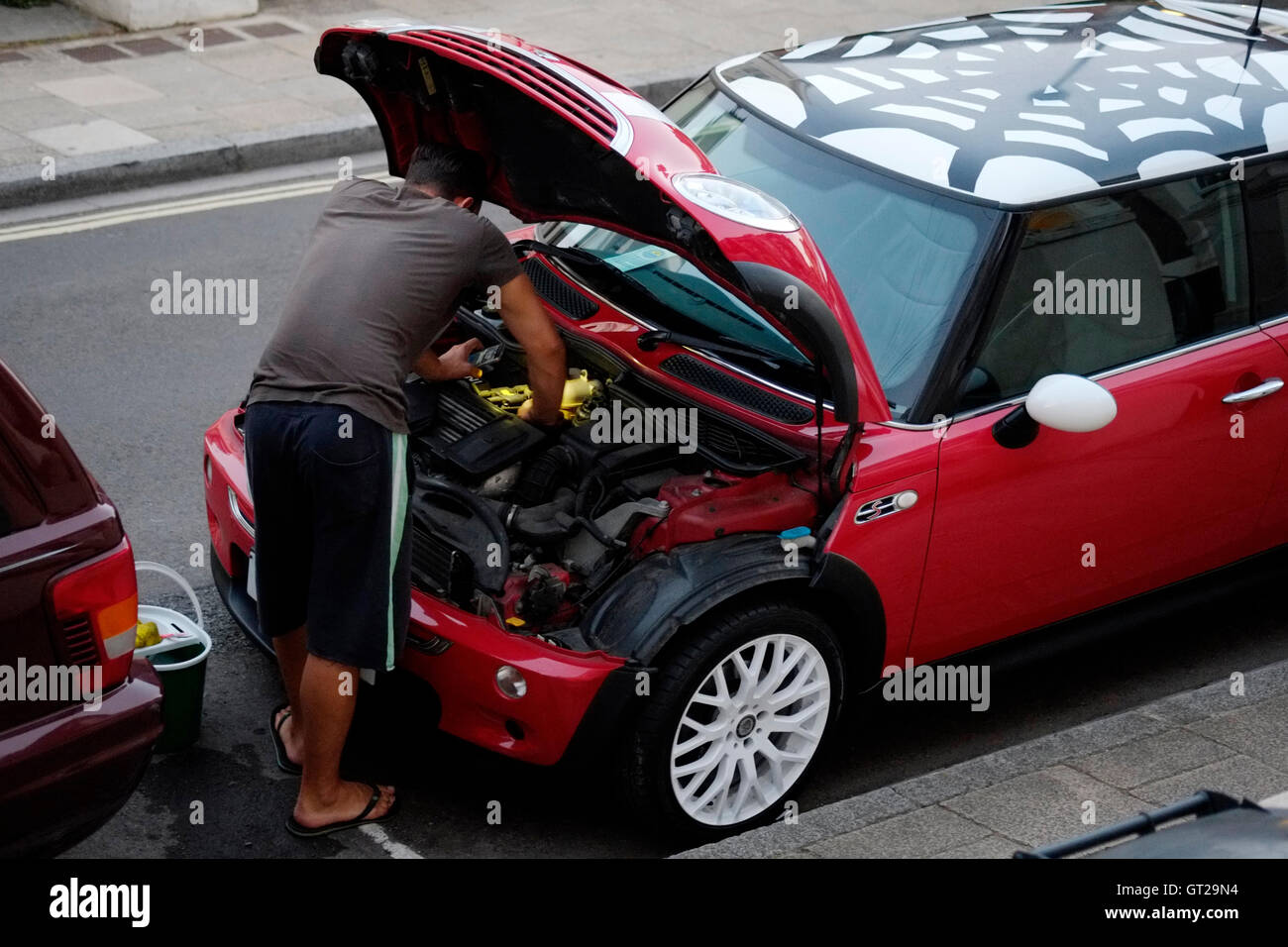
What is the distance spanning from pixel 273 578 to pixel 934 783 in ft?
6.09

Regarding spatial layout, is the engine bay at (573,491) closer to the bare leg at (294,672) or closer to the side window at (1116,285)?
the bare leg at (294,672)

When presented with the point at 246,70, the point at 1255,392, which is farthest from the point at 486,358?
the point at 246,70

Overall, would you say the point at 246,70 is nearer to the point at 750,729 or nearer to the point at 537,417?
the point at 537,417

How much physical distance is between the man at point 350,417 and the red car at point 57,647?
0.52m

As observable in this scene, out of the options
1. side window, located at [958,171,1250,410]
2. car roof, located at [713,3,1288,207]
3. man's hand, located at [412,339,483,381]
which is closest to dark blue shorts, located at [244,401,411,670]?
man's hand, located at [412,339,483,381]

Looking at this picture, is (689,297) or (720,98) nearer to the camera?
(689,297)

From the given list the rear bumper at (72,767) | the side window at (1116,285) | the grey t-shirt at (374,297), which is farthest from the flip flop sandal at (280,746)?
the side window at (1116,285)

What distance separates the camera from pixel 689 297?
5.04 metres

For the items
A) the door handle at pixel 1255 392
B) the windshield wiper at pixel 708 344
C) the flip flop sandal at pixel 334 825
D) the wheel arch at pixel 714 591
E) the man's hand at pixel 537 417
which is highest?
the windshield wiper at pixel 708 344

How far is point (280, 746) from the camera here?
469cm

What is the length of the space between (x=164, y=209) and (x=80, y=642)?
6302 mm

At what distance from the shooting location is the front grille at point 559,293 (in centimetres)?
507

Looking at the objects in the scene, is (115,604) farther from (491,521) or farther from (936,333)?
(936,333)
